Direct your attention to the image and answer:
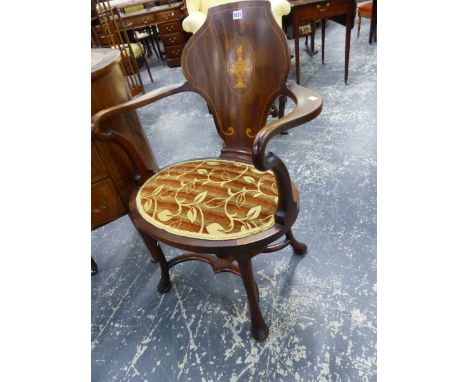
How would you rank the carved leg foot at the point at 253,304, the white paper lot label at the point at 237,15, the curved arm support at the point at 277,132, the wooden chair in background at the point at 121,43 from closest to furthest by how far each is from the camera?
the curved arm support at the point at 277,132 → the carved leg foot at the point at 253,304 → the white paper lot label at the point at 237,15 → the wooden chair in background at the point at 121,43

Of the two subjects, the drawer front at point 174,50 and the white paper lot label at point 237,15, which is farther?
the drawer front at point 174,50

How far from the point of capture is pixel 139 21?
4.40 meters

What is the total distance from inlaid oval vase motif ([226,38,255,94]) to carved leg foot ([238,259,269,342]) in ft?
2.22

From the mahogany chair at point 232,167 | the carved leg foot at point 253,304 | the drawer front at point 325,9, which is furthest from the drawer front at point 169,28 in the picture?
the carved leg foot at point 253,304

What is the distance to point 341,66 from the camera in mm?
3434

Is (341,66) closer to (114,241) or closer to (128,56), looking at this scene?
(128,56)

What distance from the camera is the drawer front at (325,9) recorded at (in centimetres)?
261

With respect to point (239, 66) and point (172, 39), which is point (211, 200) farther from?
point (172, 39)

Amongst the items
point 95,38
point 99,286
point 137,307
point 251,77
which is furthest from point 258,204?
point 95,38

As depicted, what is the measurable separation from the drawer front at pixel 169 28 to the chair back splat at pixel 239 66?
3.73m

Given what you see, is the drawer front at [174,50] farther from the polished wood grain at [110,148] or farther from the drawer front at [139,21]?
the polished wood grain at [110,148]

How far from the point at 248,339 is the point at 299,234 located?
610 mm

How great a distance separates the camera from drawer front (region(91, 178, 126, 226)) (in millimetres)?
1290

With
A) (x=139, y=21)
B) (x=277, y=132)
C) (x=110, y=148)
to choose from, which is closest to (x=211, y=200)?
(x=277, y=132)
